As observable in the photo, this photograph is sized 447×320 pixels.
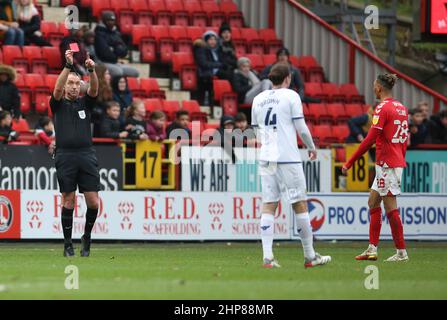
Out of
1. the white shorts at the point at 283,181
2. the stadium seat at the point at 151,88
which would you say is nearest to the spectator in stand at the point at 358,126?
the stadium seat at the point at 151,88

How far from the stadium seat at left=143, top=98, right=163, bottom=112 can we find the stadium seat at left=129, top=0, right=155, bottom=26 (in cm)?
311

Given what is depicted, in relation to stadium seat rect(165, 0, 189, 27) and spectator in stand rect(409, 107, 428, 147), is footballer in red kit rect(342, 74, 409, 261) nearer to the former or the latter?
spectator in stand rect(409, 107, 428, 147)

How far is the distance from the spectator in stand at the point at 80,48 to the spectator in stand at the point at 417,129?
6237 millimetres

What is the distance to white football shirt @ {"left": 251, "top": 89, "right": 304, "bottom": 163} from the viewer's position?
44.9ft

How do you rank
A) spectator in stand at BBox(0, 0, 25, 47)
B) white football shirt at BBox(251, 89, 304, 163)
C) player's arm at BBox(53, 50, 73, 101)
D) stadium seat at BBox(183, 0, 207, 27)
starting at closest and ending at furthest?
1. white football shirt at BBox(251, 89, 304, 163)
2. player's arm at BBox(53, 50, 73, 101)
3. spectator in stand at BBox(0, 0, 25, 47)
4. stadium seat at BBox(183, 0, 207, 27)

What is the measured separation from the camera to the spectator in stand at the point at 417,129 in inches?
923

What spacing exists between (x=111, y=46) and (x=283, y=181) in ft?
37.5

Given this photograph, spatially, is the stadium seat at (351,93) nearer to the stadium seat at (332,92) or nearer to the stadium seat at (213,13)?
the stadium seat at (332,92)

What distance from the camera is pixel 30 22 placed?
24641mm

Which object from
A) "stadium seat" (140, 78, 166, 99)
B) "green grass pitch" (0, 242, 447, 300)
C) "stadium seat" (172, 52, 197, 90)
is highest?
"stadium seat" (172, 52, 197, 90)

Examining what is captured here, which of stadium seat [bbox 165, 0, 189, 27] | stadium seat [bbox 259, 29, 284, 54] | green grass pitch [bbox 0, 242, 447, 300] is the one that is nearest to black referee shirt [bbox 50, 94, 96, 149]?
green grass pitch [bbox 0, 242, 447, 300]

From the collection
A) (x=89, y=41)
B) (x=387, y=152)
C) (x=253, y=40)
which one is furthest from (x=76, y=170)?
(x=253, y=40)
